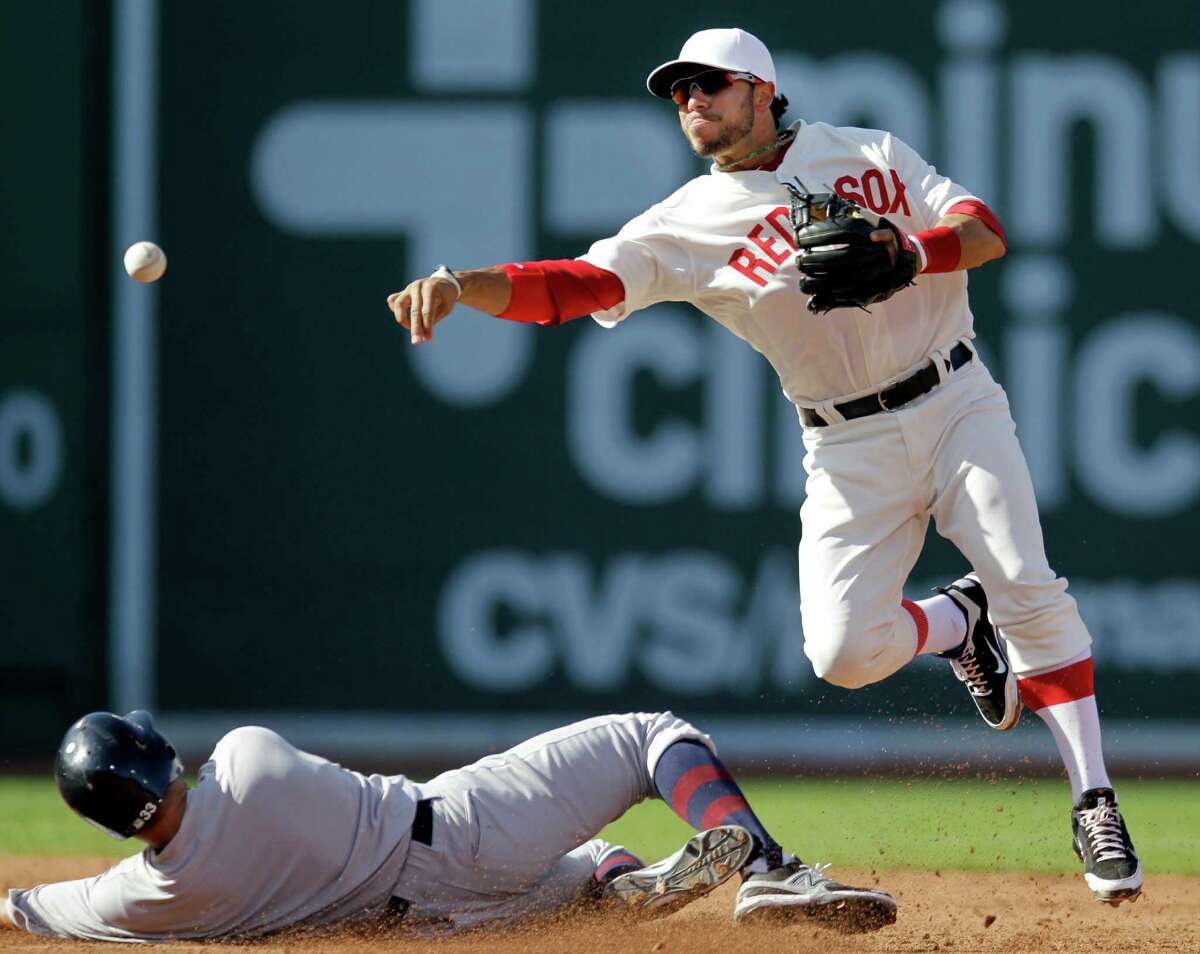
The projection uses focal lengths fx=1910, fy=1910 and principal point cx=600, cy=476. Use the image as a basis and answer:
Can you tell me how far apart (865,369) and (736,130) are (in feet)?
2.03

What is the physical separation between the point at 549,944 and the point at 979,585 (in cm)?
165

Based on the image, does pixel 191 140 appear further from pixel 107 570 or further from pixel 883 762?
pixel 883 762

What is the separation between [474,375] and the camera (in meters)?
7.86

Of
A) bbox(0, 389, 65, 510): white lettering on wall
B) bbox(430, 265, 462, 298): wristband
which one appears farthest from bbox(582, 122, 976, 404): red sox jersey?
bbox(0, 389, 65, 510): white lettering on wall

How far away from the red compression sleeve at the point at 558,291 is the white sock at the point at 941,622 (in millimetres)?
1029

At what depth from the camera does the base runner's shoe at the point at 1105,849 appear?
3879 millimetres

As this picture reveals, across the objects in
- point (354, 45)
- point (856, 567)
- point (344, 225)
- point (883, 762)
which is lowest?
point (883, 762)

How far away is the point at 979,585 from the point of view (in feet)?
15.5

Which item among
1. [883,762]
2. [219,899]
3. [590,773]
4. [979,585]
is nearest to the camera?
[219,899]

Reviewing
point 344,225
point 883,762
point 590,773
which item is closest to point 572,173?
point 344,225

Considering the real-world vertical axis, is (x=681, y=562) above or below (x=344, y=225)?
below

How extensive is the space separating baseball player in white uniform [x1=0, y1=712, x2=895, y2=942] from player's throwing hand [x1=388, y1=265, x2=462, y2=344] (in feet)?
2.68

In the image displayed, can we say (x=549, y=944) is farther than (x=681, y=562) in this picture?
No

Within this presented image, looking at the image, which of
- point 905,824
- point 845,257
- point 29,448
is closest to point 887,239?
point 845,257
